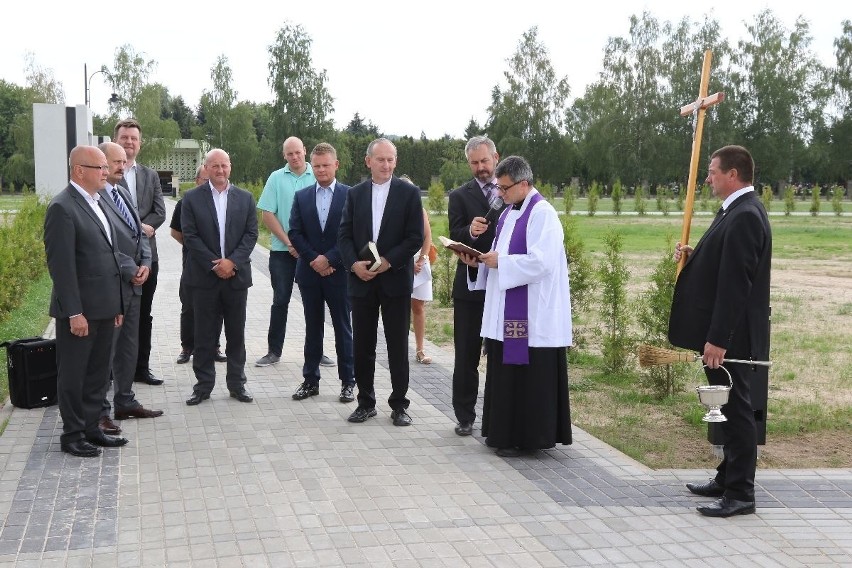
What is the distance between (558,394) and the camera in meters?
6.23

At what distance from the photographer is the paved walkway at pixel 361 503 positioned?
4520 millimetres

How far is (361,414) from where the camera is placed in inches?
281

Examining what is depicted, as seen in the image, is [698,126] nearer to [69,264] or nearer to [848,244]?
[69,264]

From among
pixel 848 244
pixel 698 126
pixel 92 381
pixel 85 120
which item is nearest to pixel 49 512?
pixel 92 381

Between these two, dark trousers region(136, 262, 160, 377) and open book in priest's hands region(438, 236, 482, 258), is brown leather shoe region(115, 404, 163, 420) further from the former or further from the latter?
open book in priest's hands region(438, 236, 482, 258)

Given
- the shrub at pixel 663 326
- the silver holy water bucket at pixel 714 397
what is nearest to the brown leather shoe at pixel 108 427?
the silver holy water bucket at pixel 714 397

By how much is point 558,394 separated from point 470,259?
1100mm

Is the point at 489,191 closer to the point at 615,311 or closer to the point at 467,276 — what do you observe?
the point at 467,276

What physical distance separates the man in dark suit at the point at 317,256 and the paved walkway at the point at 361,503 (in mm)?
697

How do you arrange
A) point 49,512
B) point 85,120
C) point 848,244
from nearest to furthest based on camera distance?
1. point 49,512
2. point 85,120
3. point 848,244

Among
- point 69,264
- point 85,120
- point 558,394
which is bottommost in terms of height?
point 558,394

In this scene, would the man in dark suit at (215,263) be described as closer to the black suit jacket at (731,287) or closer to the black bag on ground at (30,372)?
the black bag on ground at (30,372)

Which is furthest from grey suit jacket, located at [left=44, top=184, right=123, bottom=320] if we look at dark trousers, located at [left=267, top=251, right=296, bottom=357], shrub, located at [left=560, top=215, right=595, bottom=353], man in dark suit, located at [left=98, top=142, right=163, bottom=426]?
shrub, located at [left=560, top=215, right=595, bottom=353]

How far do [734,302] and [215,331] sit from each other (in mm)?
4467
